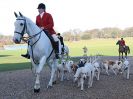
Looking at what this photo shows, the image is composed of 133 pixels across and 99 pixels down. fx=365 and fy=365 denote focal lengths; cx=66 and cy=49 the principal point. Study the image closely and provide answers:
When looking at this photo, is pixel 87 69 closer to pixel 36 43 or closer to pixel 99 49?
pixel 36 43

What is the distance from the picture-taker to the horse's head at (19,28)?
1224 cm

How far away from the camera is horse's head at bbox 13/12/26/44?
12.2 metres

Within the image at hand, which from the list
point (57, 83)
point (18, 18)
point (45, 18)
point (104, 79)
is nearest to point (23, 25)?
point (18, 18)

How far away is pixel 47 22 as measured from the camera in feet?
47.0

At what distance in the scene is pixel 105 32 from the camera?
420 feet

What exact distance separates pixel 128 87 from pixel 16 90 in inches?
169

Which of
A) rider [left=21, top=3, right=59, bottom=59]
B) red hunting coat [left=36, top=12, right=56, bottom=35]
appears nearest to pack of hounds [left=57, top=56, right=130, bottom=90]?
rider [left=21, top=3, right=59, bottom=59]

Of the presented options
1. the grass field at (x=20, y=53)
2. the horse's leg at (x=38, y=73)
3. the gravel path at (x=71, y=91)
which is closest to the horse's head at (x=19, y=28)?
the horse's leg at (x=38, y=73)

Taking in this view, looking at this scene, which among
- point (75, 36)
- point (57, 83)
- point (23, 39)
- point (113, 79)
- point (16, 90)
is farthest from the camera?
point (75, 36)

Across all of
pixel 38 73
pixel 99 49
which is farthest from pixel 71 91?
pixel 99 49

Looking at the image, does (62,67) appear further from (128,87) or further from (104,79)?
(128,87)

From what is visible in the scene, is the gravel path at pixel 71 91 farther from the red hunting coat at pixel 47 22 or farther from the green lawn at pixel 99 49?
the green lawn at pixel 99 49

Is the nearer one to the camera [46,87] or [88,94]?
[88,94]

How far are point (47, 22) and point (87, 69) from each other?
245cm
